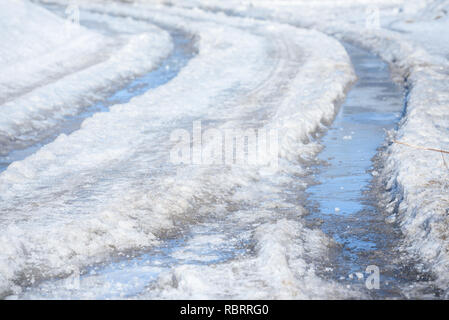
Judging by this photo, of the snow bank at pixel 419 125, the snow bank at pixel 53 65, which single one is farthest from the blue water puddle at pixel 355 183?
the snow bank at pixel 53 65

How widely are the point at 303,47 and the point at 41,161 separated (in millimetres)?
13279

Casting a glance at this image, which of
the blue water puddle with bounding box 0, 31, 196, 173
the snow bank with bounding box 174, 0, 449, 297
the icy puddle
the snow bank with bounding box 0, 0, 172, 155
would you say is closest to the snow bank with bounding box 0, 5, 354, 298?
the icy puddle

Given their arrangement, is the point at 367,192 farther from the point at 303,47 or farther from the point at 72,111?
the point at 303,47

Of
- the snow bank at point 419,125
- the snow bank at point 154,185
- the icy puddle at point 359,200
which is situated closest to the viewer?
the icy puddle at point 359,200

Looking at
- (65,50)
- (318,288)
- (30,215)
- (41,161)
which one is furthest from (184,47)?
(318,288)

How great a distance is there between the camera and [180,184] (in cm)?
759

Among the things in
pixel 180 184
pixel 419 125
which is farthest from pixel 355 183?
pixel 180 184

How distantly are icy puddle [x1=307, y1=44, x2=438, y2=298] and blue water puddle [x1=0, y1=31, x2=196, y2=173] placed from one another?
4.96 metres

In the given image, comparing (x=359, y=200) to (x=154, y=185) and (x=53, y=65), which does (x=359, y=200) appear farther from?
(x=53, y=65)

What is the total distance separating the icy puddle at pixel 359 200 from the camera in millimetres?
5484

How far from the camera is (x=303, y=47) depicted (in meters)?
20.3

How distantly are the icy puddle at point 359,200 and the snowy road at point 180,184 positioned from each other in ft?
0.12

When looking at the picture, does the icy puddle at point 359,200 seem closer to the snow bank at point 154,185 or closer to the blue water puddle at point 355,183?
the blue water puddle at point 355,183

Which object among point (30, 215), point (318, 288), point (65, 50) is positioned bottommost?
point (65, 50)
